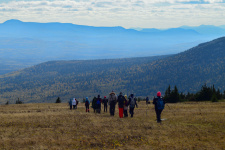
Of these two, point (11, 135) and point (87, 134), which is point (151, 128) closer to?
point (87, 134)

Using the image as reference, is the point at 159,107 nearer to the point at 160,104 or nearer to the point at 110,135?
the point at 160,104

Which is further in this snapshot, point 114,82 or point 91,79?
A: point 91,79

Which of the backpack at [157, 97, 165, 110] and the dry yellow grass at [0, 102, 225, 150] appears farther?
the backpack at [157, 97, 165, 110]

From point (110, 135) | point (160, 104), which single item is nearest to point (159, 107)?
point (160, 104)

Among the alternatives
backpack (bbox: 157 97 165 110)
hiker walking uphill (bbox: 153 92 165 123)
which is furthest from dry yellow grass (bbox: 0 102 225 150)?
backpack (bbox: 157 97 165 110)

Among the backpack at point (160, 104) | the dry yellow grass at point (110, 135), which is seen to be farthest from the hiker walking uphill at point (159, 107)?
the dry yellow grass at point (110, 135)

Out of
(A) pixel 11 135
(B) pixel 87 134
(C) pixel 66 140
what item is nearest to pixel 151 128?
(B) pixel 87 134

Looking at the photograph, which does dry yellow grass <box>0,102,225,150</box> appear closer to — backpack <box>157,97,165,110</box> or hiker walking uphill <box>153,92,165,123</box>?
hiker walking uphill <box>153,92,165,123</box>

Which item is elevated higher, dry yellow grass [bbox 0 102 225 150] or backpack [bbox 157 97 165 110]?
backpack [bbox 157 97 165 110]

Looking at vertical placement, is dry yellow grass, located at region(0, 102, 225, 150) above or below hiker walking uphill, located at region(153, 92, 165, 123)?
below

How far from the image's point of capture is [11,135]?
1540 centimetres

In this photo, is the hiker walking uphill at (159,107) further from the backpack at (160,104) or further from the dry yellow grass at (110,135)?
the dry yellow grass at (110,135)

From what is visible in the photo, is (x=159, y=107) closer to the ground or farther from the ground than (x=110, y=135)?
farther from the ground

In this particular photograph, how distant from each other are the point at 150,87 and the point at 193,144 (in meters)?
161
